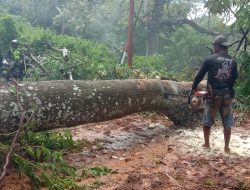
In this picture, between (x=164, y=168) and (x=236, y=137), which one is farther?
(x=236, y=137)

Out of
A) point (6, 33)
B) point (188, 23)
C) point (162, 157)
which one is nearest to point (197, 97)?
point (162, 157)

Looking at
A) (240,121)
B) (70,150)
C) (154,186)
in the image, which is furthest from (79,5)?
(154,186)

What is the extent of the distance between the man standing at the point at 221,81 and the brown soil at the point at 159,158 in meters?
0.43

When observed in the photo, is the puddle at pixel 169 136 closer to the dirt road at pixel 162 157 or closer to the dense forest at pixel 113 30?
the dirt road at pixel 162 157

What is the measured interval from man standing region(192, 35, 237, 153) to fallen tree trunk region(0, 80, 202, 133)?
1.04m

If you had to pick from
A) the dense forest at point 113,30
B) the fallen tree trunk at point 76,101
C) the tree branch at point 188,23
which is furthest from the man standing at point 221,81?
the tree branch at point 188,23

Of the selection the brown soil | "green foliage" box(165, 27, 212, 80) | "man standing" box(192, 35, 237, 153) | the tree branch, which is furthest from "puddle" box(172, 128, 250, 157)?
"green foliage" box(165, 27, 212, 80)

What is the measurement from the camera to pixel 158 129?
22.1ft

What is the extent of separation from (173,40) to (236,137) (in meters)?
18.6

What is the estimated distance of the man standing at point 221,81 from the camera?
17.2 ft

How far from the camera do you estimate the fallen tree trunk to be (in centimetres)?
386

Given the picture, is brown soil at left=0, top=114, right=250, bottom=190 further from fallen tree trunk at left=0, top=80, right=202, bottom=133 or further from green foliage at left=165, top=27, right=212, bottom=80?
green foliage at left=165, top=27, right=212, bottom=80

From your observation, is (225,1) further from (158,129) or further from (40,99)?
(40,99)

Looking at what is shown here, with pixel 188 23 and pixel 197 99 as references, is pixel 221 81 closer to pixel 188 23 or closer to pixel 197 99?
pixel 197 99
